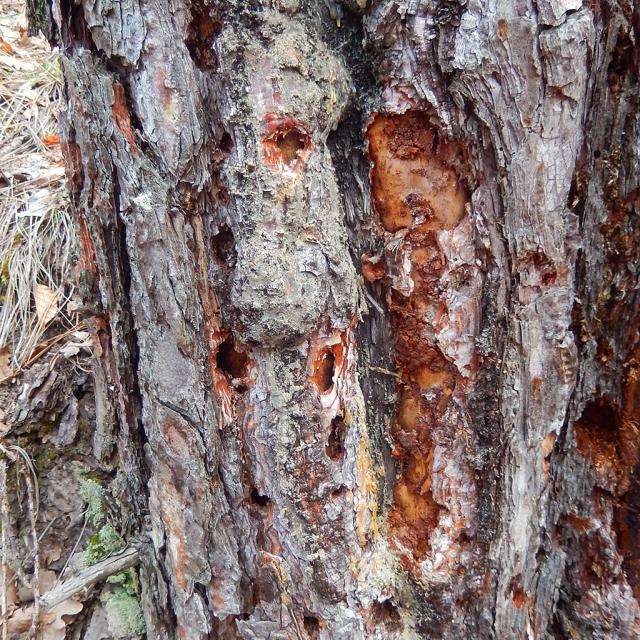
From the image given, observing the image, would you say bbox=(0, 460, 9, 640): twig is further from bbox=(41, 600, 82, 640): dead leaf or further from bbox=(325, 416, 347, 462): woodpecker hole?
bbox=(325, 416, 347, 462): woodpecker hole

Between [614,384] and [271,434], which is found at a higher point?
[614,384]

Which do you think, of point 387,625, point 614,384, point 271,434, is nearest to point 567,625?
point 387,625

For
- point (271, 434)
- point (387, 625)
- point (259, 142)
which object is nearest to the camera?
point (259, 142)

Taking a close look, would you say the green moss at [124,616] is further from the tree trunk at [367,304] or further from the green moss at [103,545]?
the tree trunk at [367,304]

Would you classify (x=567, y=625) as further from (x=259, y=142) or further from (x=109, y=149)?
(x=109, y=149)

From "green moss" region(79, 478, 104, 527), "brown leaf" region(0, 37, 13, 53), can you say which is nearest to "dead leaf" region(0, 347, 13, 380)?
"green moss" region(79, 478, 104, 527)

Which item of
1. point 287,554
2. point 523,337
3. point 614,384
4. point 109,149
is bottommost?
point 287,554

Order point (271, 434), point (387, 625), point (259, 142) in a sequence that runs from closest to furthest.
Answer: point (259, 142) < point (271, 434) < point (387, 625)
